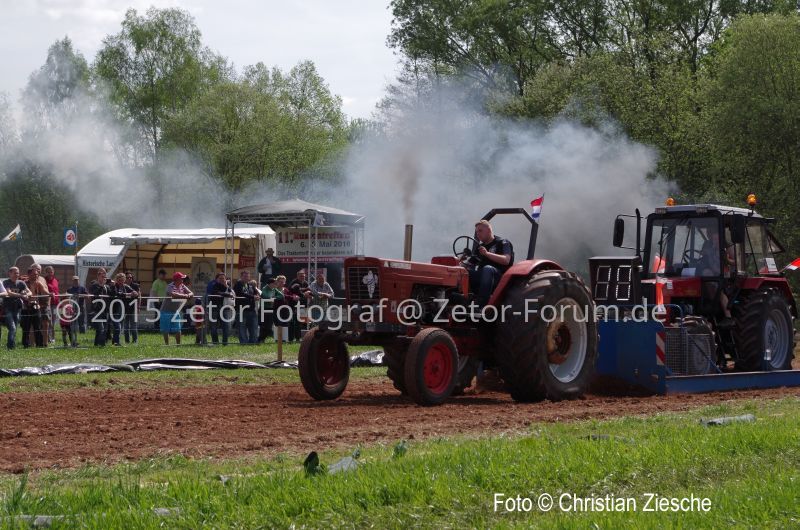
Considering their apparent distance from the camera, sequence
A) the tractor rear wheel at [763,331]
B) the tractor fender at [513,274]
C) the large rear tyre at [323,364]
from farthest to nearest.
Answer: the tractor rear wheel at [763,331] → the tractor fender at [513,274] → the large rear tyre at [323,364]

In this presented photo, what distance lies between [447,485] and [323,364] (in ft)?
18.7

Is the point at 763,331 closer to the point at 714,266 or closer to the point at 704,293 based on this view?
the point at 704,293

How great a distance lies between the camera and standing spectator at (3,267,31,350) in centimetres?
1888

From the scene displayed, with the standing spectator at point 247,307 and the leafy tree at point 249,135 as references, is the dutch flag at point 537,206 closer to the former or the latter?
the standing spectator at point 247,307

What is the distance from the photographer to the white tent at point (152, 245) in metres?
27.2

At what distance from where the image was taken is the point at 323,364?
1139 centimetres

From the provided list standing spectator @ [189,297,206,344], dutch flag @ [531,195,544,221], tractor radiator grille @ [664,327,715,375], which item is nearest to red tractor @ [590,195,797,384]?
tractor radiator grille @ [664,327,715,375]

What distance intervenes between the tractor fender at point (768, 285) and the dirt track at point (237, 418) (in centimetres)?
191

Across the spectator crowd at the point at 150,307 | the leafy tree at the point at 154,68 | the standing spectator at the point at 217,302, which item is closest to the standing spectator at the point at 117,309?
the spectator crowd at the point at 150,307

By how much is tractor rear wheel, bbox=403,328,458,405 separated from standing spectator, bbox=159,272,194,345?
1125 cm

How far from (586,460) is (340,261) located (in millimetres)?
19435

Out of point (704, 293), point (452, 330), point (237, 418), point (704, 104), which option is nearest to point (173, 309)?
point (452, 330)

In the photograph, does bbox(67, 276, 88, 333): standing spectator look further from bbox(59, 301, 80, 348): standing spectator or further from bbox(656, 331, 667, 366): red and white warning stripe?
bbox(656, 331, 667, 366): red and white warning stripe

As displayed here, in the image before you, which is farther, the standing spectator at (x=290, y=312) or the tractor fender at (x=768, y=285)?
the standing spectator at (x=290, y=312)
